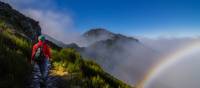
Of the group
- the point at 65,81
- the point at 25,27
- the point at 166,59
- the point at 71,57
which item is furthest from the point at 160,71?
the point at 65,81

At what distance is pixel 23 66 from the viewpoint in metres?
12.7

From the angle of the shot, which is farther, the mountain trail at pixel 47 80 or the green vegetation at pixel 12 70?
the mountain trail at pixel 47 80

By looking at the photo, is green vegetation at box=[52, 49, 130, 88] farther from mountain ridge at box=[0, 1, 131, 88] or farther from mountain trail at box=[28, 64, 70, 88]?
mountain trail at box=[28, 64, 70, 88]

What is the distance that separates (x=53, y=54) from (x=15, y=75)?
241 inches

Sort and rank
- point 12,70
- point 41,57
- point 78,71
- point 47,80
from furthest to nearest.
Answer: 1. point 78,71
2. point 47,80
3. point 41,57
4. point 12,70

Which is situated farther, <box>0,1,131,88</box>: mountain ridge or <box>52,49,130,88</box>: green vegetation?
<box>52,49,130,88</box>: green vegetation

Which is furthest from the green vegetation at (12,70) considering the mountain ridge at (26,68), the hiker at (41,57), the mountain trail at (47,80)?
the hiker at (41,57)

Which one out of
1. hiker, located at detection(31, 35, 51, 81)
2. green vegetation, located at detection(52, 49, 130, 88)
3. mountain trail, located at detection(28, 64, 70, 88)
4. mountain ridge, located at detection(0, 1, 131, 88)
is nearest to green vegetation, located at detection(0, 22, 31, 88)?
mountain ridge, located at detection(0, 1, 131, 88)

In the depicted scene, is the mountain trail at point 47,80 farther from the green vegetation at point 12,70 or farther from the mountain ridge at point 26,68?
the green vegetation at point 12,70

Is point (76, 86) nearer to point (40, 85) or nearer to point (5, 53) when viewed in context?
point (40, 85)

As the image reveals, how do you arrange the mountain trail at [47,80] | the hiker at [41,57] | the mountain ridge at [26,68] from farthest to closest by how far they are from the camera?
the hiker at [41,57] → the mountain trail at [47,80] → the mountain ridge at [26,68]

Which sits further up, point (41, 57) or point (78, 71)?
point (41, 57)

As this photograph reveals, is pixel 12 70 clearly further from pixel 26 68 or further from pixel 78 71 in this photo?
pixel 78 71

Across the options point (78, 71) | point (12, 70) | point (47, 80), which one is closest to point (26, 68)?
point (47, 80)
